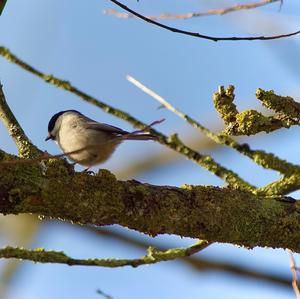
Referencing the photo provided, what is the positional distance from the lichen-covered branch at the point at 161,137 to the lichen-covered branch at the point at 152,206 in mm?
80

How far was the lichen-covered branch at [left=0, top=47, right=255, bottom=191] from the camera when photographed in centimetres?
170

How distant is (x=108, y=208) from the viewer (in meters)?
1.64

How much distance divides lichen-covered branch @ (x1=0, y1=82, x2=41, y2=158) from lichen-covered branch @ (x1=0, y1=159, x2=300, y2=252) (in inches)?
12.4

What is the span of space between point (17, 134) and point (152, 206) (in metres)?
0.55

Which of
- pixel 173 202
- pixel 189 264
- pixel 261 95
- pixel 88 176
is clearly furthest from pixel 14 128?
pixel 189 264

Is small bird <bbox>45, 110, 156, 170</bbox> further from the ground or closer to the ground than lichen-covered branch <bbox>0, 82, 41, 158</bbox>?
further from the ground

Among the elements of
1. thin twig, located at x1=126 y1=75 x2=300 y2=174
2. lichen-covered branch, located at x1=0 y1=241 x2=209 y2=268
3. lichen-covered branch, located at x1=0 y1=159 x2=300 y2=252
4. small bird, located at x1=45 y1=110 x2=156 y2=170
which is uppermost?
small bird, located at x1=45 y1=110 x2=156 y2=170

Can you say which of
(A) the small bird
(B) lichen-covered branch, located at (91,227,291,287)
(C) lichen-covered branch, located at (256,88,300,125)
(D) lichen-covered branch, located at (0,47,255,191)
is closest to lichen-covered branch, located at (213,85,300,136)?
(C) lichen-covered branch, located at (256,88,300,125)

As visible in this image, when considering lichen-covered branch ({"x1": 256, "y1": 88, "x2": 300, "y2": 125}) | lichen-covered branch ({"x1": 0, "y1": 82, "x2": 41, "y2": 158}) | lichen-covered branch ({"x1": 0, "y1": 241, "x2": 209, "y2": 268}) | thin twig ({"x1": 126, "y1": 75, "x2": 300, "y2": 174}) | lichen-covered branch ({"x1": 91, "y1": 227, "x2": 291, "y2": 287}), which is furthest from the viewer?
lichen-covered branch ({"x1": 91, "y1": 227, "x2": 291, "y2": 287})

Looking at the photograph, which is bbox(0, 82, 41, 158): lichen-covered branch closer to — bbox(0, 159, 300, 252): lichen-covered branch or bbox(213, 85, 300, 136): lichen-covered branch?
bbox(0, 159, 300, 252): lichen-covered branch

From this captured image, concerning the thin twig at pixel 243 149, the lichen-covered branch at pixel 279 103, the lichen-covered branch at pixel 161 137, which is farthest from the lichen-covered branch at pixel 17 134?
the lichen-covered branch at pixel 279 103

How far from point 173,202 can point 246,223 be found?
230 mm

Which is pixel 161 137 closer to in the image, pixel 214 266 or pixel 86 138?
pixel 214 266

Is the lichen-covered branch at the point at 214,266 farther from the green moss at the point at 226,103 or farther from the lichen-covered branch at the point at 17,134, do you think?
the lichen-covered branch at the point at 17,134
